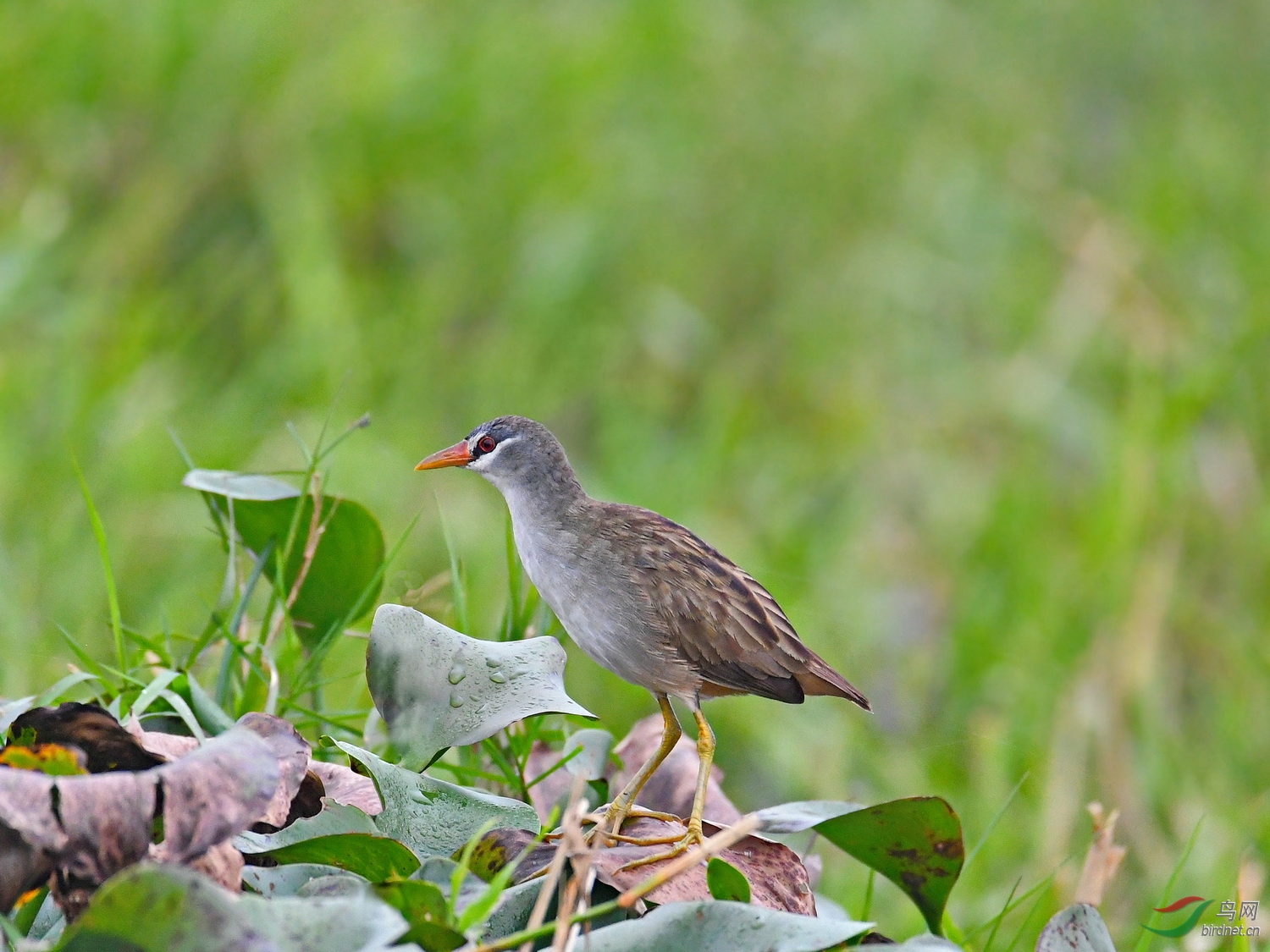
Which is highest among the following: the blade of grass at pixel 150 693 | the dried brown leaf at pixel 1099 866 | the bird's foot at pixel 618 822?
the blade of grass at pixel 150 693

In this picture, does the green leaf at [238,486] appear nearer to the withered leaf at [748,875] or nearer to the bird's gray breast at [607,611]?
the bird's gray breast at [607,611]

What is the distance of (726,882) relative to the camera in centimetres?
197

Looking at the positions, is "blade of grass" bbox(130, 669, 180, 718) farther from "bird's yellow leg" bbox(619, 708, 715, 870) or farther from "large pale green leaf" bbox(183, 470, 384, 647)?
"bird's yellow leg" bbox(619, 708, 715, 870)

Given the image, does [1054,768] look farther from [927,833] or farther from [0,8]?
[0,8]

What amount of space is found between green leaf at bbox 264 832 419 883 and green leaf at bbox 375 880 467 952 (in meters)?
0.14

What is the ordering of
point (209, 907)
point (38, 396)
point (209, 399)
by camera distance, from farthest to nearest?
point (209, 399) < point (38, 396) < point (209, 907)

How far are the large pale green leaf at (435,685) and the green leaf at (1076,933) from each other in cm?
71

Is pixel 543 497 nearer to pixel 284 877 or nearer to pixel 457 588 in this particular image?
pixel 457 588

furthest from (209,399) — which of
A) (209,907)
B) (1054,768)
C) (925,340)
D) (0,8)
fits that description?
(209,907)

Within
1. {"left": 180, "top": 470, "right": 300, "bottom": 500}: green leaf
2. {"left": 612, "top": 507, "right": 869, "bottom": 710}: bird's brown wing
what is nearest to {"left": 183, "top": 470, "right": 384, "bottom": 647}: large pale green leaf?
{"left": 180, "top": 470, "right": 300, "bottom": 500}: green leaf

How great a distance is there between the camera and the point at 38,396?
17.8 ft

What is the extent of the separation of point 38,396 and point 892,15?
7854 mm

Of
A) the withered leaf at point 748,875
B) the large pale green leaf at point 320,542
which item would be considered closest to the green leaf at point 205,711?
the large pale green leaf at point 320,542

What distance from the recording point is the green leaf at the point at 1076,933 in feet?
6.95
